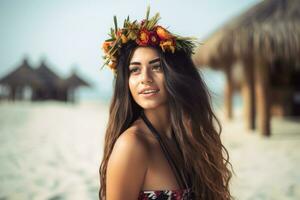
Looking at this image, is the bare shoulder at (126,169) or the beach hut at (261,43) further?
the beach hut at (261,43)

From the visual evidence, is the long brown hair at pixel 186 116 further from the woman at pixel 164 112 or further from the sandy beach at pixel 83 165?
the sandy beach at pixel 83 165

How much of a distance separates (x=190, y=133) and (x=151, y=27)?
1.48 feet

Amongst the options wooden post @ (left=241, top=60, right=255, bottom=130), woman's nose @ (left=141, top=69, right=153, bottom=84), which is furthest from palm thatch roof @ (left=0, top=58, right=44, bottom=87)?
woman's nose @ (left=141, top=69, right=153, bottom=84)

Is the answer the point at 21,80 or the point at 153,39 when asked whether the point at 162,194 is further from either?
the point at 21,80

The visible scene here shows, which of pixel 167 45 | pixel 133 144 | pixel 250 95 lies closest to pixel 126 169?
pixel 133 144

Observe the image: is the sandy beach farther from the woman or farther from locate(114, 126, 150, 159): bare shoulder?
locate(114, 126, 150, 159): bare shoulder

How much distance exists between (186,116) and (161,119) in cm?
10

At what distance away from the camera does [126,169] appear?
4.01ft

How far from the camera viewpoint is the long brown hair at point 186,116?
144cm

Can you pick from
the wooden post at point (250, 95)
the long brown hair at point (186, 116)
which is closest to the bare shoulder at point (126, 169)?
the long brown hair at point (186, 116)

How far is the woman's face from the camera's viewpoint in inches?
56.0

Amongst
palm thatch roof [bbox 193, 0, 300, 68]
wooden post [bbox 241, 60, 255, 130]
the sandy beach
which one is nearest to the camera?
the sandy beach

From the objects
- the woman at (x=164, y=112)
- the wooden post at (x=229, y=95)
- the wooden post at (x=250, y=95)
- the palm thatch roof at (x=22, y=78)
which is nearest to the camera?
the woman at (x=164, y=112)

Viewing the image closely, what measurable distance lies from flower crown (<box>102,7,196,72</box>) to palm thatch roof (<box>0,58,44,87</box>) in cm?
2040
